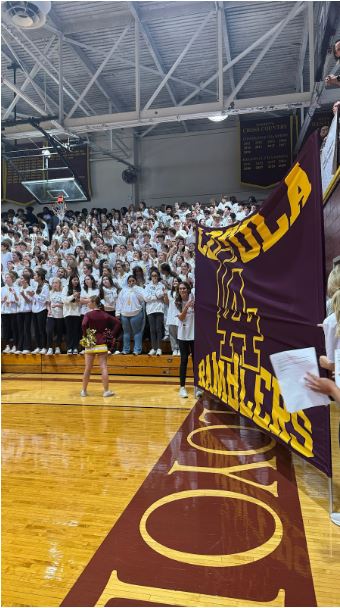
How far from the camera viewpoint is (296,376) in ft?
6.98

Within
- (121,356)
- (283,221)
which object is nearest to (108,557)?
(283,221)

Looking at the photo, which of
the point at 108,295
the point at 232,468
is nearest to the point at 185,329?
the point at 232,468

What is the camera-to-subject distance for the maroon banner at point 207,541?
1937 millimetres

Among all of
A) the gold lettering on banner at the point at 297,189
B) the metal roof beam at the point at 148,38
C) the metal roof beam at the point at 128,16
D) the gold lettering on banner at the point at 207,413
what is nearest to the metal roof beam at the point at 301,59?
the metal roof beam at the point at 128,16

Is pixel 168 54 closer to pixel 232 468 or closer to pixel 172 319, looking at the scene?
Answer: pixel 172 319

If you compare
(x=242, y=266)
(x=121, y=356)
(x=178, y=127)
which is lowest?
(x=121, y=356)

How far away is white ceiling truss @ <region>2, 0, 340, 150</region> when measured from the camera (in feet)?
29.0

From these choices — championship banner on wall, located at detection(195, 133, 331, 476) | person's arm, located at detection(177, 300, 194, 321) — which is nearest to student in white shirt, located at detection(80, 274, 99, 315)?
person's arm, located at detection(177, 300, 194, 321)

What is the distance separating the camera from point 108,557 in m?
2.21

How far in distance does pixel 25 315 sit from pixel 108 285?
1.94 metres

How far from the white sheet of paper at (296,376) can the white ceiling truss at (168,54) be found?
7.18 meters

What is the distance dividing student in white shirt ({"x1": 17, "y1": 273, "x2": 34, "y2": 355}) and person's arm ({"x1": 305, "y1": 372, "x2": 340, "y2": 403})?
23.6 feet

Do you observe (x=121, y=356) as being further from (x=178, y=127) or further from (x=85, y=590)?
(x=178, y=127)

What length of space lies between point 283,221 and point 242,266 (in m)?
0.88
